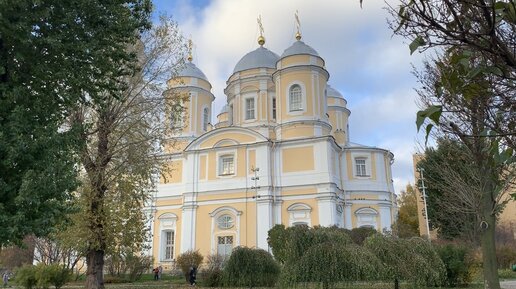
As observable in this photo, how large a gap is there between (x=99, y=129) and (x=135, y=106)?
191 centimetres

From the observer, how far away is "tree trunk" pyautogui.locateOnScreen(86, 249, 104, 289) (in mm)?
17359

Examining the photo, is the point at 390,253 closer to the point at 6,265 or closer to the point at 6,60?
the point at 6,60

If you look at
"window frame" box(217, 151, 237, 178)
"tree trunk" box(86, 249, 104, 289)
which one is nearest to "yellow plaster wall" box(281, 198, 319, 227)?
"window frame" box(217, 151, 237, 178)

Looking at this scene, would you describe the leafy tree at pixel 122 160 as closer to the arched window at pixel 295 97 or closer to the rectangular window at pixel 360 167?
the arched window at pixel 295 97

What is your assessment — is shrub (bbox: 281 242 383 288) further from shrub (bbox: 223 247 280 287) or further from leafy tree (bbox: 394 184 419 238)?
leafy tree (bbox: 394 184 419 238)

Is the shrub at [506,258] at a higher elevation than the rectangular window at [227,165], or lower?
lower

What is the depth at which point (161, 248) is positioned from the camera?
37.7 m

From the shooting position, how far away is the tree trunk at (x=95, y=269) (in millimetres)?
17359

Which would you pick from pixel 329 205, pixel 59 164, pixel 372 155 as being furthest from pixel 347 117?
pixel 59 164

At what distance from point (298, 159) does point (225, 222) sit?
7.69m

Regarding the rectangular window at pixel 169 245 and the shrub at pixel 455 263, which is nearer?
the shrub at pixel 455 263

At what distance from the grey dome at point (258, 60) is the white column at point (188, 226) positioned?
14657 mm

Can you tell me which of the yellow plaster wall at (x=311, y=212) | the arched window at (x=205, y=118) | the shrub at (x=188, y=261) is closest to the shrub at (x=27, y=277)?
the shrub at (x=188, y=261)

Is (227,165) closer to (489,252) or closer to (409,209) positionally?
(489,252)
